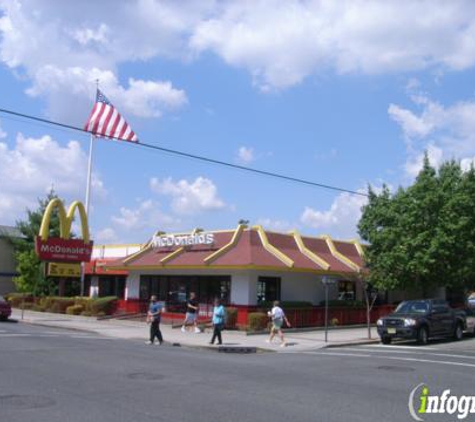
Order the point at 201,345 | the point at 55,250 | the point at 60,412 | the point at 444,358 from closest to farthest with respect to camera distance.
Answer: the point at 60,412, the point at 444,358, the point at 201,345, the point at 55,250

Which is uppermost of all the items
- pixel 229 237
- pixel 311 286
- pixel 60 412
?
pixel 229 237

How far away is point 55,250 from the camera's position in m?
37.3

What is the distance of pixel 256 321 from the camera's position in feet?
88.5

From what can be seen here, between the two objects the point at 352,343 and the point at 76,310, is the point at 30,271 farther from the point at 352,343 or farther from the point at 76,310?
the point at 352,343

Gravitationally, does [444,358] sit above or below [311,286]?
below

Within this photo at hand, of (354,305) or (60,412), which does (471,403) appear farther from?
(354,305)

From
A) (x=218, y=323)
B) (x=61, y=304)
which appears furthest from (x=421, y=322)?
(x=61, y=304)

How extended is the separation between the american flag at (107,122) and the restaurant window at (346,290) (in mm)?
13844

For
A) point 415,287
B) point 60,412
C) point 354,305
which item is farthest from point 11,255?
point 60,412

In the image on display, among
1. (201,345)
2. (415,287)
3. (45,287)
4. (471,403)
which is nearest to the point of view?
(471,403)

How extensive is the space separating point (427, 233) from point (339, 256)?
6.71m

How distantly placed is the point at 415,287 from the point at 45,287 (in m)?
28.9

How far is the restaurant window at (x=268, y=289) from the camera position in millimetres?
30312

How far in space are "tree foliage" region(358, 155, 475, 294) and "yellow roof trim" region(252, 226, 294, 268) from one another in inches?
182
